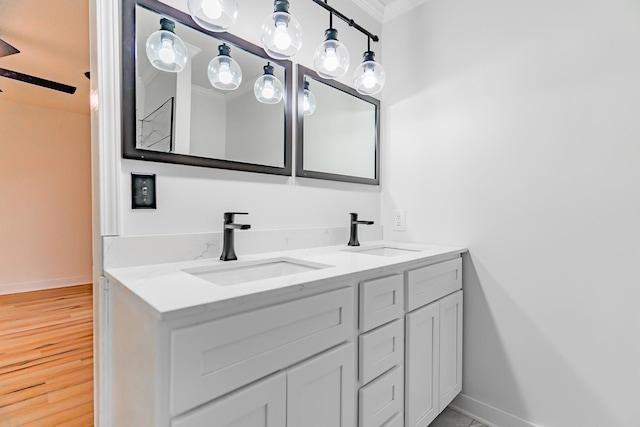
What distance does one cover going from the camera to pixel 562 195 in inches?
51.7

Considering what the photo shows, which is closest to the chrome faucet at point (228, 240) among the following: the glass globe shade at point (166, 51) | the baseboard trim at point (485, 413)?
the glass globe shade at point (166, 51)

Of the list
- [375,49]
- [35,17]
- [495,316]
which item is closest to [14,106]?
[35,17]

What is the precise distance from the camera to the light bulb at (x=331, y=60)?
4.52 ft

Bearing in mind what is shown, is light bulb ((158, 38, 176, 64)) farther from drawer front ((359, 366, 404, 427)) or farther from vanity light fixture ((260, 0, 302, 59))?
drawer front ((359, 366, 404, 427))

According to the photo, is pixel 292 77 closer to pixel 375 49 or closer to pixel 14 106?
pixel 375 49

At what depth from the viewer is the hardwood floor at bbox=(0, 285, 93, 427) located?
1561 mm

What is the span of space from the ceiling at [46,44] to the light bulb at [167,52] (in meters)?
1.42

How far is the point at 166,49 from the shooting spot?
1.12 m

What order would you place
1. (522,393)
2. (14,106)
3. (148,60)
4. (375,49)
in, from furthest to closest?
(14,106), (375,49), (522,393), (148,60)

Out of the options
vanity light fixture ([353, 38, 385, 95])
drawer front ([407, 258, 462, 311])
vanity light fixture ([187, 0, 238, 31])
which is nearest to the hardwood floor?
drawer front ([407, 258, 462, 311])

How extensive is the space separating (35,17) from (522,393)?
3.68 metres

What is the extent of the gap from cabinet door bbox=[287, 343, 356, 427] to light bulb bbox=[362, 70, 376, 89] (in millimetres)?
1214

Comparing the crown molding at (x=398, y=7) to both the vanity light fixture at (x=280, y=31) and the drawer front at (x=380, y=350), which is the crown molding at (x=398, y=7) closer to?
the vanity light fixture at (x=280, y=31)

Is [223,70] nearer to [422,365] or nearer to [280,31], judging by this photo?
[280,31]
